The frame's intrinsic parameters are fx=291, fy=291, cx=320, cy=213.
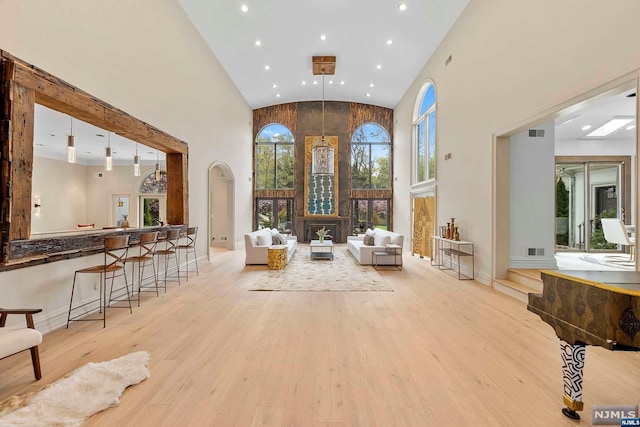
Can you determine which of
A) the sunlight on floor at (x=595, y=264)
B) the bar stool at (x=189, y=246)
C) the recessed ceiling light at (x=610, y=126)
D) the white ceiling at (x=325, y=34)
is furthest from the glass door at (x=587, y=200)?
the bar stool at (x=189, y=246)

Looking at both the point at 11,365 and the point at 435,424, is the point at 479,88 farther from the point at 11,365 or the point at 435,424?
the point at 11,365

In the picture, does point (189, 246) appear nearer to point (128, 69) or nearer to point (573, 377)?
point (128, 69)

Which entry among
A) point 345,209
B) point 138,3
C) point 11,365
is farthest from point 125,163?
point 11,365

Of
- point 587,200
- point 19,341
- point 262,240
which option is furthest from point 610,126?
point 19,341

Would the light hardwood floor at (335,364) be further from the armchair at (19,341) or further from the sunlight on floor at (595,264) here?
the sunlight on floor at (595,264)

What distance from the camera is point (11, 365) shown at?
248 cm

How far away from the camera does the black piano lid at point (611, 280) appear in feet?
5.14

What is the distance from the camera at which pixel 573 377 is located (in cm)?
183

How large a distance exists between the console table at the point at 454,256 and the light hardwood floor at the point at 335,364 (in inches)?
58.8

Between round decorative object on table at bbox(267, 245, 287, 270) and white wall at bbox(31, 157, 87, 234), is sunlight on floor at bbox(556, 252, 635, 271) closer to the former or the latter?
round decorative object on table at bbox(267, 245, 287, 270)

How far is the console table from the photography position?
5677 millimetres

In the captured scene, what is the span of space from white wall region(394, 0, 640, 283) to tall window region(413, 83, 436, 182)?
60 cm

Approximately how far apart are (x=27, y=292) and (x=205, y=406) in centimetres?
247

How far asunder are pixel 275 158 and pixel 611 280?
11.3 m
